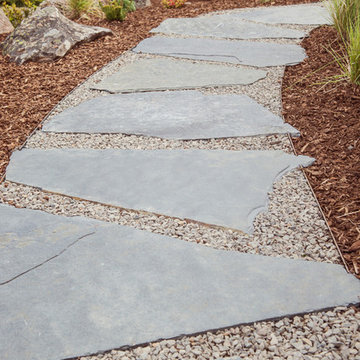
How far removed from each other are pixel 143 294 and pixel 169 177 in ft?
2.75

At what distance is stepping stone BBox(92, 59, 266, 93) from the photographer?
12.0ft

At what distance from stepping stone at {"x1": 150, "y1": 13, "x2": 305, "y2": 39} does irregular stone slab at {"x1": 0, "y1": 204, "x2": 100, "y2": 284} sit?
3.47 m

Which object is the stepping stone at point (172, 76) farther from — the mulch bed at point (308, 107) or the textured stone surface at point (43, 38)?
the textured stone surface at point (43, 38)

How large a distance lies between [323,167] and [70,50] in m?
3.09

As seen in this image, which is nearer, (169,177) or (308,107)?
(169,177)

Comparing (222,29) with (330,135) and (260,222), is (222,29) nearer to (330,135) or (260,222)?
(330,135)

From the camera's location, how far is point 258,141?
2.79 m

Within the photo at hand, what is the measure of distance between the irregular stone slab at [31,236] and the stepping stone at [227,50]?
2.60 m

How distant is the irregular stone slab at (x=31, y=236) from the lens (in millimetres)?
1798

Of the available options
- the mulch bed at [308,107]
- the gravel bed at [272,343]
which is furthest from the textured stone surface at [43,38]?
the gravel bed at [272,343]

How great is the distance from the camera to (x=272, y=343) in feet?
4.77

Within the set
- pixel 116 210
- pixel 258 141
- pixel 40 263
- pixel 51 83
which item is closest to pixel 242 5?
pixel 51 83

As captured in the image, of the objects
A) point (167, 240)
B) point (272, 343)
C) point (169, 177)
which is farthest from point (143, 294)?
point (169, 177)

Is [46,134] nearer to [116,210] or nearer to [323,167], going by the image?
[116,210]
